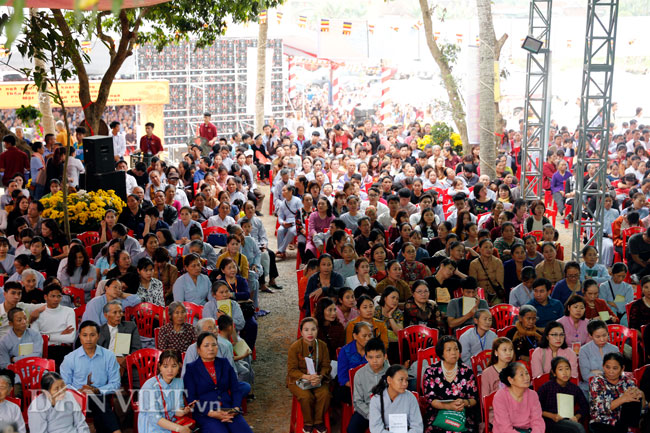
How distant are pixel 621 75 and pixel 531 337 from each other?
99.2ft

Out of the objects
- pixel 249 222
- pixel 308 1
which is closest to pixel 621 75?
pixel 308 1

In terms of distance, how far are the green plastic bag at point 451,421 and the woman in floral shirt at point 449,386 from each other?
3cm

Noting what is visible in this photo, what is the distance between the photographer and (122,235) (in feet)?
26.4

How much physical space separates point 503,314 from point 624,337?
1057 mm

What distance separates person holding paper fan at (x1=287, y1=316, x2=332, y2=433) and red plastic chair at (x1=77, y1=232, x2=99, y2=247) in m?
4.29

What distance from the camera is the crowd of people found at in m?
5.04

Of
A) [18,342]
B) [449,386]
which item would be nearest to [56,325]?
[18,342]

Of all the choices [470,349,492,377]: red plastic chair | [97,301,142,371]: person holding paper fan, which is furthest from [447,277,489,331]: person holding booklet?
[97,301,142,371]: person holding paper fan

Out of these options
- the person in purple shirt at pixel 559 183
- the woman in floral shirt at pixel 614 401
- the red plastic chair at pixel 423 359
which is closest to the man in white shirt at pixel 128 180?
the red plastic chair at pixel 423 359

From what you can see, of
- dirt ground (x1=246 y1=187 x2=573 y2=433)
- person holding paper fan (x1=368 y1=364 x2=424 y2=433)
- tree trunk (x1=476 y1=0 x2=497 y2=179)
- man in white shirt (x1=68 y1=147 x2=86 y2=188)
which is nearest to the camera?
person holding paper fan (x1=368 y1=364 x2=424 y2=433)

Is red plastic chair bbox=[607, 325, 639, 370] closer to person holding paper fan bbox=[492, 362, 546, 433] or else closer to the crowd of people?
the crowd of people

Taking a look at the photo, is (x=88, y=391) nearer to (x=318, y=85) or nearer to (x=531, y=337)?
(x=531, y=337)

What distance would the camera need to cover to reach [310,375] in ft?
17.8

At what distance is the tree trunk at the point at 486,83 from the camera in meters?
12.7
